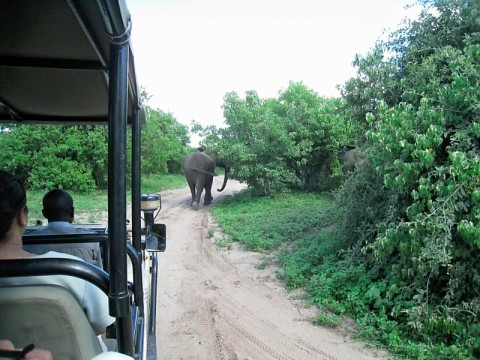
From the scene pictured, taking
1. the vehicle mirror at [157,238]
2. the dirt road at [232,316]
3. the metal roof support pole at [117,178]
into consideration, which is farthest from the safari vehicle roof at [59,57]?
the dirt road at [232,316]

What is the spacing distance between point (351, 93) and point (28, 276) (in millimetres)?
6110

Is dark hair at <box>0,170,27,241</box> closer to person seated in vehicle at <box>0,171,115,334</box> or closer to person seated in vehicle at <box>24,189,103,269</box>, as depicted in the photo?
person seated in vehicle at <box>0,171,115,334</box>

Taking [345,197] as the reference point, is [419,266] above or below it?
below

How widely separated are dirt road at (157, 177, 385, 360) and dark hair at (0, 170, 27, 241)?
2.86m

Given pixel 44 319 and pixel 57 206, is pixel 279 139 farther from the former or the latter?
pixel 44 319

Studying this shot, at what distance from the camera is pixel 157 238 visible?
10.7ft

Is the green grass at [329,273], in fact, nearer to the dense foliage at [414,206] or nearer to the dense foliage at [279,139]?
the dense foliage at [414,206]

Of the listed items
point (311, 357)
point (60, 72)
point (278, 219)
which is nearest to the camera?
point (60, 72)

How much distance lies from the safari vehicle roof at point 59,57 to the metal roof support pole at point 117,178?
99mm

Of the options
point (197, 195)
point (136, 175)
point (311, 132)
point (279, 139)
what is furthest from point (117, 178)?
point (311, 132)

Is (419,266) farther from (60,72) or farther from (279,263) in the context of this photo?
(60,72)

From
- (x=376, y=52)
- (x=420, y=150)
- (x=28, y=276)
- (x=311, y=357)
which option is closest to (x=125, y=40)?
(x=28, y=276)

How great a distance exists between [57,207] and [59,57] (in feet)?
3.66

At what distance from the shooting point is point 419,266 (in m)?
4.07
